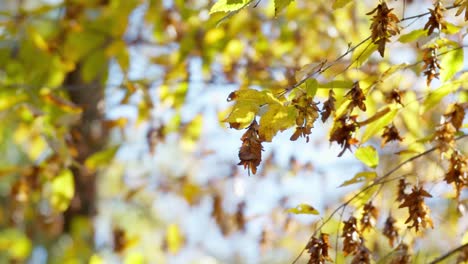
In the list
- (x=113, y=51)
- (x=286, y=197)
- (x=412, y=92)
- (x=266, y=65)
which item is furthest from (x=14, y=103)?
(x=286, y=197)

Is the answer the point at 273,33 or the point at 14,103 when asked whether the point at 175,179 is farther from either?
the point at 14,103

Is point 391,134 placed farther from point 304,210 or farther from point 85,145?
point 85,145

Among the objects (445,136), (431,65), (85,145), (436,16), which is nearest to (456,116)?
(445,136)

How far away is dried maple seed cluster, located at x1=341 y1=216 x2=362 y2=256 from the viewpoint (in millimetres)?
1343

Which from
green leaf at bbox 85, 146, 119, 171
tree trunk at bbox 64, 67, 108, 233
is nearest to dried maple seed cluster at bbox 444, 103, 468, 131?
green leaf at bbox 85, 146, 119, 171

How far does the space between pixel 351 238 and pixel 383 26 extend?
435mm

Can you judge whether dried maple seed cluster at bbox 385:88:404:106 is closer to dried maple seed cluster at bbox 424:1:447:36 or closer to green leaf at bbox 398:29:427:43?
green leaf at bbox 398:29:427:43

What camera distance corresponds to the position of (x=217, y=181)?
395cm

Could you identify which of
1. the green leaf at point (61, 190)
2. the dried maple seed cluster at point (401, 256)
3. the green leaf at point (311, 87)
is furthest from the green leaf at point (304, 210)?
the green leaf at point (61, 190)

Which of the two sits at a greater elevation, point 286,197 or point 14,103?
point 286,197

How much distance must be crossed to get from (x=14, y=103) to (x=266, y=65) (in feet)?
3.85

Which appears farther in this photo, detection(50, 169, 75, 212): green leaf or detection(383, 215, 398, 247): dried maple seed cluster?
detection(50, 169, 75, 212): green leaf

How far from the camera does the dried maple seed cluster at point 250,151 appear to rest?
3.66 ft

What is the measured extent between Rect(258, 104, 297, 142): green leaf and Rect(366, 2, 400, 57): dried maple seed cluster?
20 centimetres
